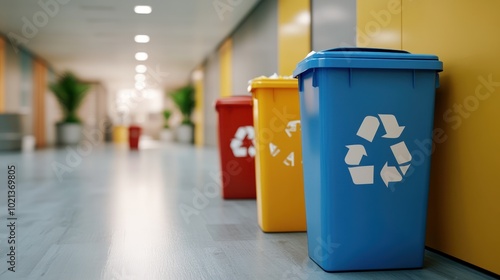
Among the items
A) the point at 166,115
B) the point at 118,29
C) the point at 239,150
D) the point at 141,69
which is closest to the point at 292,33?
the point at 239,150

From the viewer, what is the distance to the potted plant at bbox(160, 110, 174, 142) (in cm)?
2029

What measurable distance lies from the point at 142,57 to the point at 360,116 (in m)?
12.3

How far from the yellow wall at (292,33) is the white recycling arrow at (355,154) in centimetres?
309

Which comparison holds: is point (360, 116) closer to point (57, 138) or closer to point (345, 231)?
point (345, 231)

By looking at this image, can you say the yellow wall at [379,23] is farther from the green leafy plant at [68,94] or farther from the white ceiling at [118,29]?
the green leafy plant at [68,94]

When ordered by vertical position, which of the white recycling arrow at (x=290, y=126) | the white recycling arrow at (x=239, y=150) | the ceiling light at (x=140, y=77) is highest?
the ceiling light at (x=140, y=77)

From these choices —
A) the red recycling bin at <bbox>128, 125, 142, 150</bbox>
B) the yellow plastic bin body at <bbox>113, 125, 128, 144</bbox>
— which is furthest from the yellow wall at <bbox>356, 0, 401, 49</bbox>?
the yellow plastic bin body at <bbox>113, 125, 128, 144</bbox>

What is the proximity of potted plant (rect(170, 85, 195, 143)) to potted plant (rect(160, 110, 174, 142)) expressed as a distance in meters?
3.11

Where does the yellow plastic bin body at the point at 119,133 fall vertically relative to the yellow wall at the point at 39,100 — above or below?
below

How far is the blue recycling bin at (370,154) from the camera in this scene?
1646 mm

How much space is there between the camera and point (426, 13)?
6.68 feet

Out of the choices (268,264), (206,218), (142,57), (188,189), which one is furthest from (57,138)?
(268,264)

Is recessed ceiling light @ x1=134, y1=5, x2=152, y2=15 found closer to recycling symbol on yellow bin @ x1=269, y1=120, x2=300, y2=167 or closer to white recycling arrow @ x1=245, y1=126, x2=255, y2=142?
white recycling arrow @ x1=245, y1=126, x2=255, y2=142

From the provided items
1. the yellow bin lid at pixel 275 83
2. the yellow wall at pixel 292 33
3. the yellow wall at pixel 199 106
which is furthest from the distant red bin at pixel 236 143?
the yellow wall at pixel 199 106
